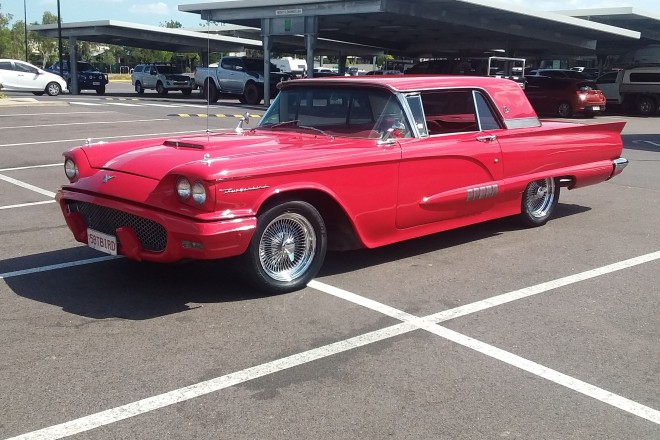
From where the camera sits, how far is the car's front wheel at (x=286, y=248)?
4.79 metres

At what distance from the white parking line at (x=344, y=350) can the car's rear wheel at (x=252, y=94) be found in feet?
80.6

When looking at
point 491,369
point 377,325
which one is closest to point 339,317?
point 377,325

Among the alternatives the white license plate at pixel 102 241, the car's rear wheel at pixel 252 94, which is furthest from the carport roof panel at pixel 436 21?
the white license plate at pixel 102 241

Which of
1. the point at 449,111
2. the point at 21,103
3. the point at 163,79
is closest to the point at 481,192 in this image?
the point at 449,111

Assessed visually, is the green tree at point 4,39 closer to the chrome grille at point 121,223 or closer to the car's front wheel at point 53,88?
the car's front wheel at point 53,88

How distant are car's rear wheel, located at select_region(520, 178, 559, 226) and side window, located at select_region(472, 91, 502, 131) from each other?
824mm

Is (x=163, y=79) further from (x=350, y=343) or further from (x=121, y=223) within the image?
(x=350, y=343)

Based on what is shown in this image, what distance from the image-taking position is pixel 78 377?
3.66 meters

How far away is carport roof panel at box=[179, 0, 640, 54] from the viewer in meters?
24.7

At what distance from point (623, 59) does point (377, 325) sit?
42375 millimetres

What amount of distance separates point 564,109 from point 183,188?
22220mm

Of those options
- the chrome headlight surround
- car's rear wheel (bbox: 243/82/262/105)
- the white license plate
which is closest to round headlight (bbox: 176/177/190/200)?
the chrome headlight surround

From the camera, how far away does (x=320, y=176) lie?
196 inches

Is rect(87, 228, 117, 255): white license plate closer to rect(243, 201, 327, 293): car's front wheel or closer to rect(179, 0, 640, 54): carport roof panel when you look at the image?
rect(243, 201, 327, 293): car's front wheel
